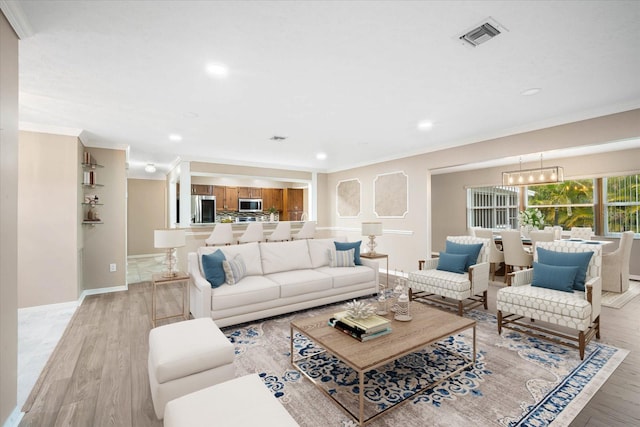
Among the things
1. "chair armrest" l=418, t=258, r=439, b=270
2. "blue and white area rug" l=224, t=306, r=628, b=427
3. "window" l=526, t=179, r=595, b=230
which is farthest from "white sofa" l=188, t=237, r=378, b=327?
"window" l=526, t=179, r=595, b=230

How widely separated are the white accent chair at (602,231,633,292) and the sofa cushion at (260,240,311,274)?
495 cm

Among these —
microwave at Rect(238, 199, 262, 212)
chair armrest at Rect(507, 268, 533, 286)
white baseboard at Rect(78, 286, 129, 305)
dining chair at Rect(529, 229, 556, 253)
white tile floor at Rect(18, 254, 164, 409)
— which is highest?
microwave at Rect(238, 199, 262, 212)

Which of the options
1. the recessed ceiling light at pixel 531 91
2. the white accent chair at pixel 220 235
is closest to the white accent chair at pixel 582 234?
the recessed ceiling light at pixel 531 91

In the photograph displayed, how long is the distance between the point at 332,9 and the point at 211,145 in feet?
14.0

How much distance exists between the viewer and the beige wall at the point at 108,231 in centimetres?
506

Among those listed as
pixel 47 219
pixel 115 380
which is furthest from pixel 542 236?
pixel 47 219

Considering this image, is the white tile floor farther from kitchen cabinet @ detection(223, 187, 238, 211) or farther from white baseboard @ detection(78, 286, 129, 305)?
kitchen cabinet @ detection(223, 187, 238, 211)

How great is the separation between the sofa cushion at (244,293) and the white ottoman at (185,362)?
1.04m

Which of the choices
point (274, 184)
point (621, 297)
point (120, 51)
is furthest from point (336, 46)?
point (274, 184)

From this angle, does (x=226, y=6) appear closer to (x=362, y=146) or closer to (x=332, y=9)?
(x=332, y=9)

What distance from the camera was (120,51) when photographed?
229 centimetres

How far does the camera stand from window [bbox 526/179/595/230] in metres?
6.66

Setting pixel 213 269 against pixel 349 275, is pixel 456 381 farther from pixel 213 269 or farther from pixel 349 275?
pixel 213 269

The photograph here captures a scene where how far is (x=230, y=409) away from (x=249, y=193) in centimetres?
903
